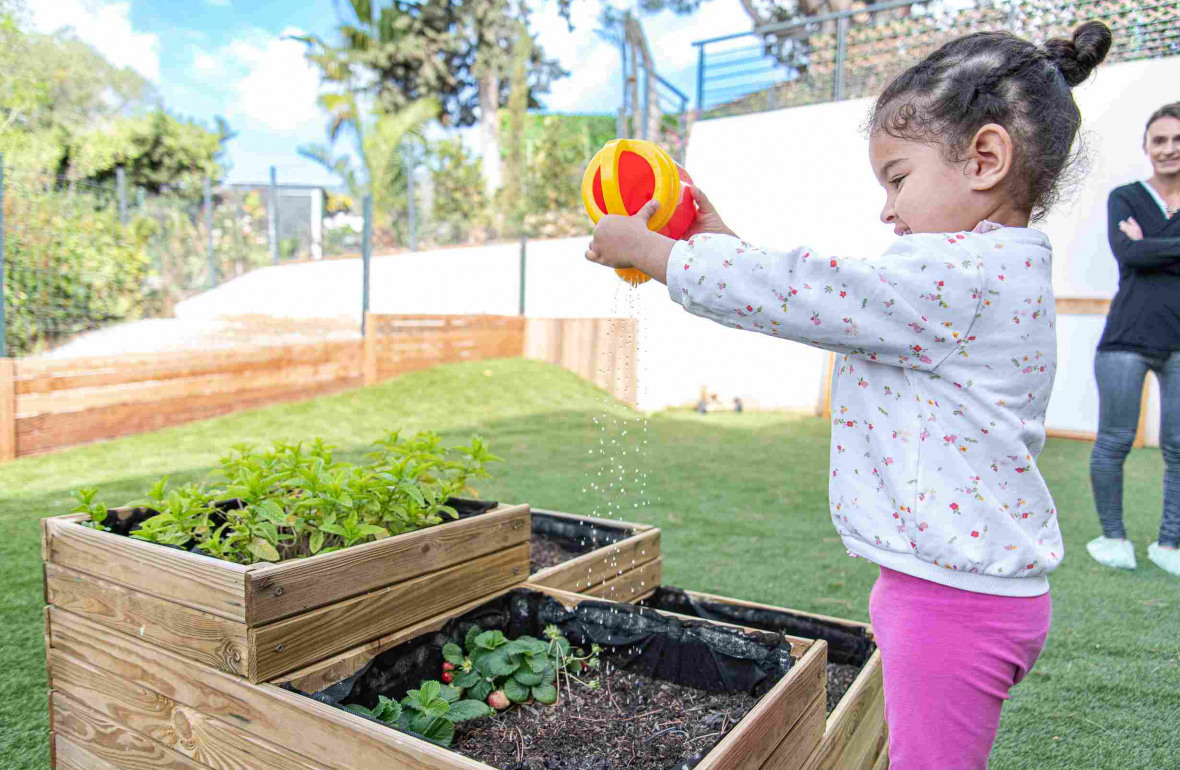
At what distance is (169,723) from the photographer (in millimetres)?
1572

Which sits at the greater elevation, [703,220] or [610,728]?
[703,220]

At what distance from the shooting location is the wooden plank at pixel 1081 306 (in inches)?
291

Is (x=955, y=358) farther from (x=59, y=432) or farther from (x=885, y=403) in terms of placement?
(x=59, y=432)

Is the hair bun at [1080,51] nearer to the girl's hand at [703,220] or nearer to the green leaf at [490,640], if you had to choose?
the girl's hand at [703,220]

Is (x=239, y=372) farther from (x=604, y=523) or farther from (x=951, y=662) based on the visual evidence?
(x=951, y=662)

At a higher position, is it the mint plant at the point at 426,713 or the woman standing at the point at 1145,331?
the woman standing at the point at 1145,331

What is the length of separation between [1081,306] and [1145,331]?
5059 millimetres

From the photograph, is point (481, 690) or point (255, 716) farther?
point (481, 690)

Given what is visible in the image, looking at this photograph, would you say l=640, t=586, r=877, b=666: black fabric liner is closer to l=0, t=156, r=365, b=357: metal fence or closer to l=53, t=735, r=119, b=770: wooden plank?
l=53, t=735, r=119, b=770: wooden plank

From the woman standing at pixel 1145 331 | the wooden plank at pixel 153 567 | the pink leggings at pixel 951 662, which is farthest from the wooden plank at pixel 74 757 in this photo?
the woman standing at pixel 1145 331

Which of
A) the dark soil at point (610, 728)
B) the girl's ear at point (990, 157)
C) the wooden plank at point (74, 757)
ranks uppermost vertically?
the girl's ear at point (990, 157)

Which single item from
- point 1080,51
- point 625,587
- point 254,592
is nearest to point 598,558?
point 625,587

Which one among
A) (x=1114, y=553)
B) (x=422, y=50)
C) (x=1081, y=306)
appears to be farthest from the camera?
(x=422, y=50)

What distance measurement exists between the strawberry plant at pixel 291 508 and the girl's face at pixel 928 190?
1383 millimetres
